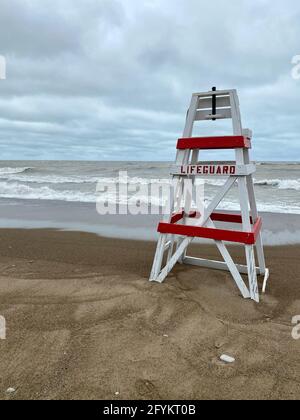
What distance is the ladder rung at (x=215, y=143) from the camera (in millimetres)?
4168

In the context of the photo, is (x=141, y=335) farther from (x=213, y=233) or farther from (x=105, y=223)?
(x=105, y=223)

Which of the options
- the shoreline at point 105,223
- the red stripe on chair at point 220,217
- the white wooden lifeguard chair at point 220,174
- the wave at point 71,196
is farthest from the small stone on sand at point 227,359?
the wave at point 71,196

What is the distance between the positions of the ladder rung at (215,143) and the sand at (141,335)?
199cm

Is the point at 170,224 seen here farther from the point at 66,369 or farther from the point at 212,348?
the point at 66,369

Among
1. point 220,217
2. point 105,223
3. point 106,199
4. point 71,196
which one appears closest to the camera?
point 220,217

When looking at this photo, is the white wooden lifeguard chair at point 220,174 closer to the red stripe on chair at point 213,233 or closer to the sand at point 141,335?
the red stripe on chair at point 213,233

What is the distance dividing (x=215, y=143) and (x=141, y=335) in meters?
2.62

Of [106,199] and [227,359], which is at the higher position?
[106,199]

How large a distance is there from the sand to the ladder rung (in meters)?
1.99

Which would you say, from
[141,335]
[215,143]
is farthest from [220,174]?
[141,335]

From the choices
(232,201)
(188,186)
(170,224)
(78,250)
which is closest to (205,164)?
(188,186)

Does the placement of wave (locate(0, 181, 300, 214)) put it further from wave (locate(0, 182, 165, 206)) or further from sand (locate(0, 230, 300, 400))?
sand (locate(0, 230, 300, 400))

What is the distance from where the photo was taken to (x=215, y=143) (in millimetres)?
4324
